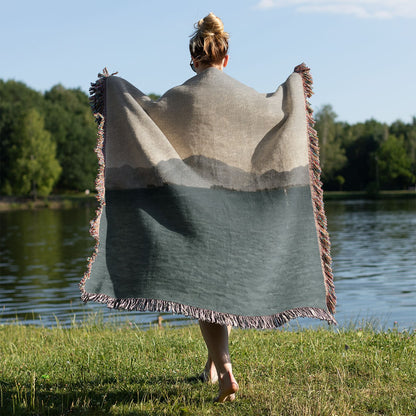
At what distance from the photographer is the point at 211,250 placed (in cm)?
338

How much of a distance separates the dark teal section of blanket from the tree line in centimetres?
5083

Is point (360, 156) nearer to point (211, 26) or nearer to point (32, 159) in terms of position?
point (32, 159)

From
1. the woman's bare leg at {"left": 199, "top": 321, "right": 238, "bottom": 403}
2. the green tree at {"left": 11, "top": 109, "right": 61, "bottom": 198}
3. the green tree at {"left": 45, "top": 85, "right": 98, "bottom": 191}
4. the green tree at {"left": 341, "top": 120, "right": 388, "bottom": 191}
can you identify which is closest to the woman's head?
the woman's bare leg at {"left": 199, "top": 321, "right": 238, "bottom": 403}

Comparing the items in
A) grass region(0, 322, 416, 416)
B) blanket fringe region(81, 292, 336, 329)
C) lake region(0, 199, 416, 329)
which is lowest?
lake region(0, 199, 416, 329)

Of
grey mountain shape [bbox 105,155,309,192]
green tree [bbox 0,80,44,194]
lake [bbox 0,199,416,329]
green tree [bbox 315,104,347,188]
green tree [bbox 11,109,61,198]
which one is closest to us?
grey mountain shape [bbox 105,155,309,192]

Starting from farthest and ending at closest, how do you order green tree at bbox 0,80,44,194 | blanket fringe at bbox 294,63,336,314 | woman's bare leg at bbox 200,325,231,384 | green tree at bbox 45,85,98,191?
green tree at bbox 45,85,98,191 < green tree at bbox 0,80,44,194 < woman's bare leg at bbox 200,325,231,384 < blanket fringe at bbox 294,63,336,314

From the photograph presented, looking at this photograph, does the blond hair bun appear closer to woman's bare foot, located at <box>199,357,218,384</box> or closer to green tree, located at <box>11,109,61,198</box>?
woman's bare foot, located at <box>199,357,218,384</box>

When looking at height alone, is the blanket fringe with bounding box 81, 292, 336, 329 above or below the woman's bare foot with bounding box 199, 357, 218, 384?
above

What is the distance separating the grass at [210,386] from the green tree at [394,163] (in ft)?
244

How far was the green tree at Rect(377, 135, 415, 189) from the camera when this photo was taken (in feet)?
251

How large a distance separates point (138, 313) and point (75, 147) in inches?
2027

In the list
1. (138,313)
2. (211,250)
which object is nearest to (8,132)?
(138,313)

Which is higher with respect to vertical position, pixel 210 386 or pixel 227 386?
pixel 227 386

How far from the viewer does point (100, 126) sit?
364 centimetres
